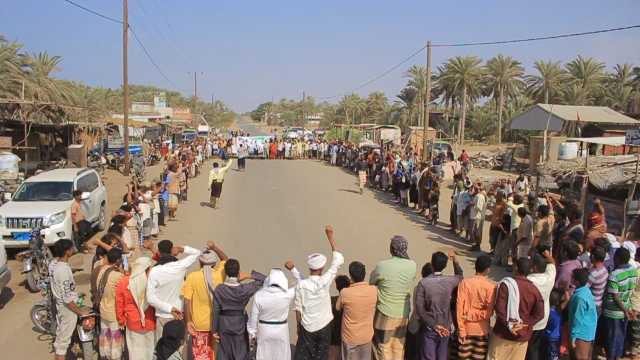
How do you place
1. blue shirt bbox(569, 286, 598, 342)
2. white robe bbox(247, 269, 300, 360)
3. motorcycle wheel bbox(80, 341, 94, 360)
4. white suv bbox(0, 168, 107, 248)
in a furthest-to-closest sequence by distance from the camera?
white suv bbox(0, 168, 107, 248) < motorcycle wheel bbox(80, 341, 94, 360) < blue shirt bbox(569, 286, 598, 342) < white robe bbox(247, 269, 300, 360)

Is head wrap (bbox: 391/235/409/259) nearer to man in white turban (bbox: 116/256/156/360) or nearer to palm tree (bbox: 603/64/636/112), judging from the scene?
man in white turban (bbox: 116/256/156/360)

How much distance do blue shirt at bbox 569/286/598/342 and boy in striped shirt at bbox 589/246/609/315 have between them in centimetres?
53

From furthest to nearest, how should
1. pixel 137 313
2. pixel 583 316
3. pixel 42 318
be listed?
pixel 42 318
pixel 583 316
pixel 137 313

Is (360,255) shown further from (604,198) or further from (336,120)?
(336,120)

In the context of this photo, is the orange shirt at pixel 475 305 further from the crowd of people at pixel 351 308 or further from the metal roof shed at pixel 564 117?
the metal roof shed at pixel 564 117

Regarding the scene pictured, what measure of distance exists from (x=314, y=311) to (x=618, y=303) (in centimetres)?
368

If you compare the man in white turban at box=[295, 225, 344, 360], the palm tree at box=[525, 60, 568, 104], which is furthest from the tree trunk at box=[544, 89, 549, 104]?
the man in white turban at box=[295, 225, 344, 360]

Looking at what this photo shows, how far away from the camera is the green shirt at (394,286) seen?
5781mm

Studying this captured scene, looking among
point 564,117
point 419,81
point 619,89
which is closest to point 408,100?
point 419,81

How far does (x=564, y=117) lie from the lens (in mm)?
28281

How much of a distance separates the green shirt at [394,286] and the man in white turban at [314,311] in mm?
547

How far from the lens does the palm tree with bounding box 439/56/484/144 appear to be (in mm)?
56719

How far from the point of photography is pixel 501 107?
5747cm

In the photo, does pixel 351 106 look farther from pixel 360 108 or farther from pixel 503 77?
pixel 503 77
